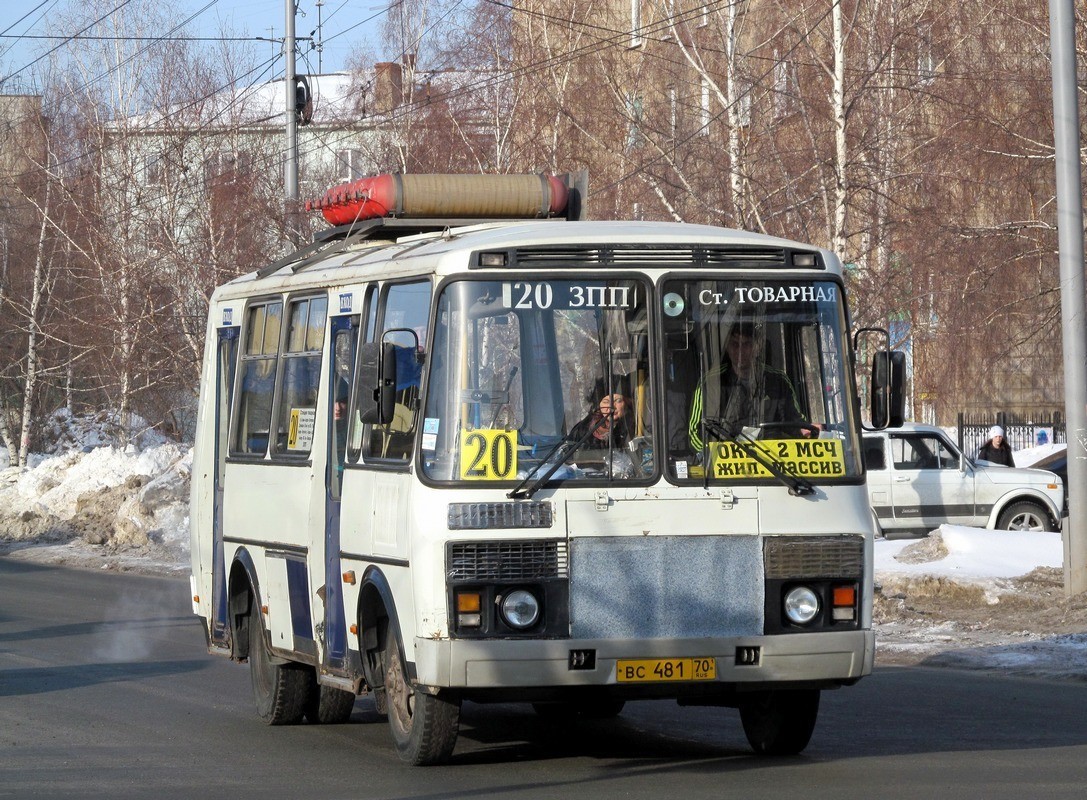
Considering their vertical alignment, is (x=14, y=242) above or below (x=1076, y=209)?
above

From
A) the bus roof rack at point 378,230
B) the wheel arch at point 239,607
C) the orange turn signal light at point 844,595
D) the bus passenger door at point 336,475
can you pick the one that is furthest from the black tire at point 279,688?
the orange turn signal light at point 844,595

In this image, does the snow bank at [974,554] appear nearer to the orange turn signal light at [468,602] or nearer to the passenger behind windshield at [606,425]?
the passenger behind windshield at [606,425]

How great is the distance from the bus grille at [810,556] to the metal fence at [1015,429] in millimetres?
29592

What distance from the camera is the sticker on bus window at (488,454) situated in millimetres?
7980

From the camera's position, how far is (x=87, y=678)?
1271cm

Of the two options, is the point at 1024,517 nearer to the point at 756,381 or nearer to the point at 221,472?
the point at 221,472

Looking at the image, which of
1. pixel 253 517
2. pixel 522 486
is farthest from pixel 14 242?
pixel 522 486

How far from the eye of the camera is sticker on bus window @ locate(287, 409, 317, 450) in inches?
388

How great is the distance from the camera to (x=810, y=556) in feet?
26.8

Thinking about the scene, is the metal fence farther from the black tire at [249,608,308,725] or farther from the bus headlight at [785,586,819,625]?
the bus headlight at [785,586,819,625]

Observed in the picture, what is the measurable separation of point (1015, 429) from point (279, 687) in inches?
1210

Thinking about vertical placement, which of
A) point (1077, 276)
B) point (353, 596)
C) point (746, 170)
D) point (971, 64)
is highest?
point (971, 64)

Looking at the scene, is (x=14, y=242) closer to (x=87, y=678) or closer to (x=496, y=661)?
(x=87, y=678)

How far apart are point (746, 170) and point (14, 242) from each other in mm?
24285
